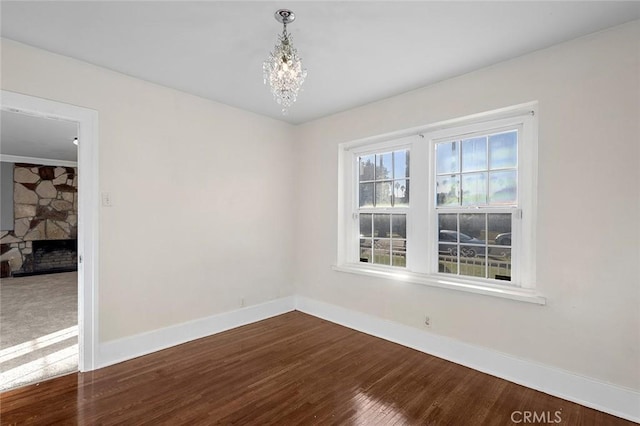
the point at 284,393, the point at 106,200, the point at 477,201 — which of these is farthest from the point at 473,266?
the point at 106,200

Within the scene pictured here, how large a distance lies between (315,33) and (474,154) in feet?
6.18

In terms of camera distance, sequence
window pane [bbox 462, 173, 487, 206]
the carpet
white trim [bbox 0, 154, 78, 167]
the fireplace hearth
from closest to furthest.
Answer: the carpet < window pane [bbox 462, 173, 487, 206] < white trim [bbox 0, 154, 78, 167] < the fireplace hearth

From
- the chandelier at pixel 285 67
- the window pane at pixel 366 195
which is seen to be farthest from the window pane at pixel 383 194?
the chandelier at pixel 285 67

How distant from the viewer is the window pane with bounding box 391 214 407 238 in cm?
353

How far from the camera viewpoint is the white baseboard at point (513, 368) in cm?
214

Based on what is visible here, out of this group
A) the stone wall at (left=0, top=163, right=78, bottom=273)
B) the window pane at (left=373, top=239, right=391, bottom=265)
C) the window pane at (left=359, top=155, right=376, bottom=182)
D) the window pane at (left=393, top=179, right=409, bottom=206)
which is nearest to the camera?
the window pane at (left=393, top=179, right=409, bottom=206)

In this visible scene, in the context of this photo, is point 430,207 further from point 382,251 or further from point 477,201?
point 382,251

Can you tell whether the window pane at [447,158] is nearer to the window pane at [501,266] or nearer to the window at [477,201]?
the window at [477,201]

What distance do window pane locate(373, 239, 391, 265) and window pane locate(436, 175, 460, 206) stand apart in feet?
2.67

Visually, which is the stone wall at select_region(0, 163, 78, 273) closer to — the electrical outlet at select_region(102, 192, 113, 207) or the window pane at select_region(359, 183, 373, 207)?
the electrical outlet at select_region(102, 192, 113, 207)

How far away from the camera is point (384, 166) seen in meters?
3.76

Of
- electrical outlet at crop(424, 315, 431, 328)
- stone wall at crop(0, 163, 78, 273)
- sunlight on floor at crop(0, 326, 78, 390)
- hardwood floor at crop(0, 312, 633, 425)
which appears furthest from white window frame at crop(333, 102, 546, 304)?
stone wall at crop(0, 163, 78, 273)

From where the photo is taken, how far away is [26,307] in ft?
14.6

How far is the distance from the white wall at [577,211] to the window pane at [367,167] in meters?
1.02
